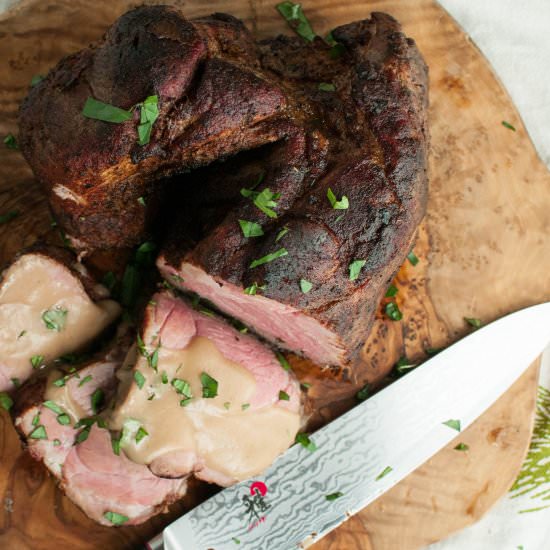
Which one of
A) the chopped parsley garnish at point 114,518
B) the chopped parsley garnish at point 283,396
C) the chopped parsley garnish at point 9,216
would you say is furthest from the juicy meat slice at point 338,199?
the chopped parsley garnish at point 114,518

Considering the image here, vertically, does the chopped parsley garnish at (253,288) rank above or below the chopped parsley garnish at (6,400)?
above

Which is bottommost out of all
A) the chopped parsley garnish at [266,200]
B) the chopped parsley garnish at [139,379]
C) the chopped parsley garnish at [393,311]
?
the chopped parsley garnish at [139,379]

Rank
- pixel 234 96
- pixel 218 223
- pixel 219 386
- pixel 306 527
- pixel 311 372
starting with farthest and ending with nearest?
pixel 311 372, pixel 306 527, pixel 219 386, pixel 218 223, pixel 234 96

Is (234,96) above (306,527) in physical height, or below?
above

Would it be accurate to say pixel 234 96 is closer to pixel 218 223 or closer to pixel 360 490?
pixel 218 223

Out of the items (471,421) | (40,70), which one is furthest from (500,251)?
(40,70)

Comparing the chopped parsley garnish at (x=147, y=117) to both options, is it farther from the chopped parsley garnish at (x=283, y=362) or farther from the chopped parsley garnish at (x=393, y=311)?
the chopped parsley garnish at (x=393, y=311)
